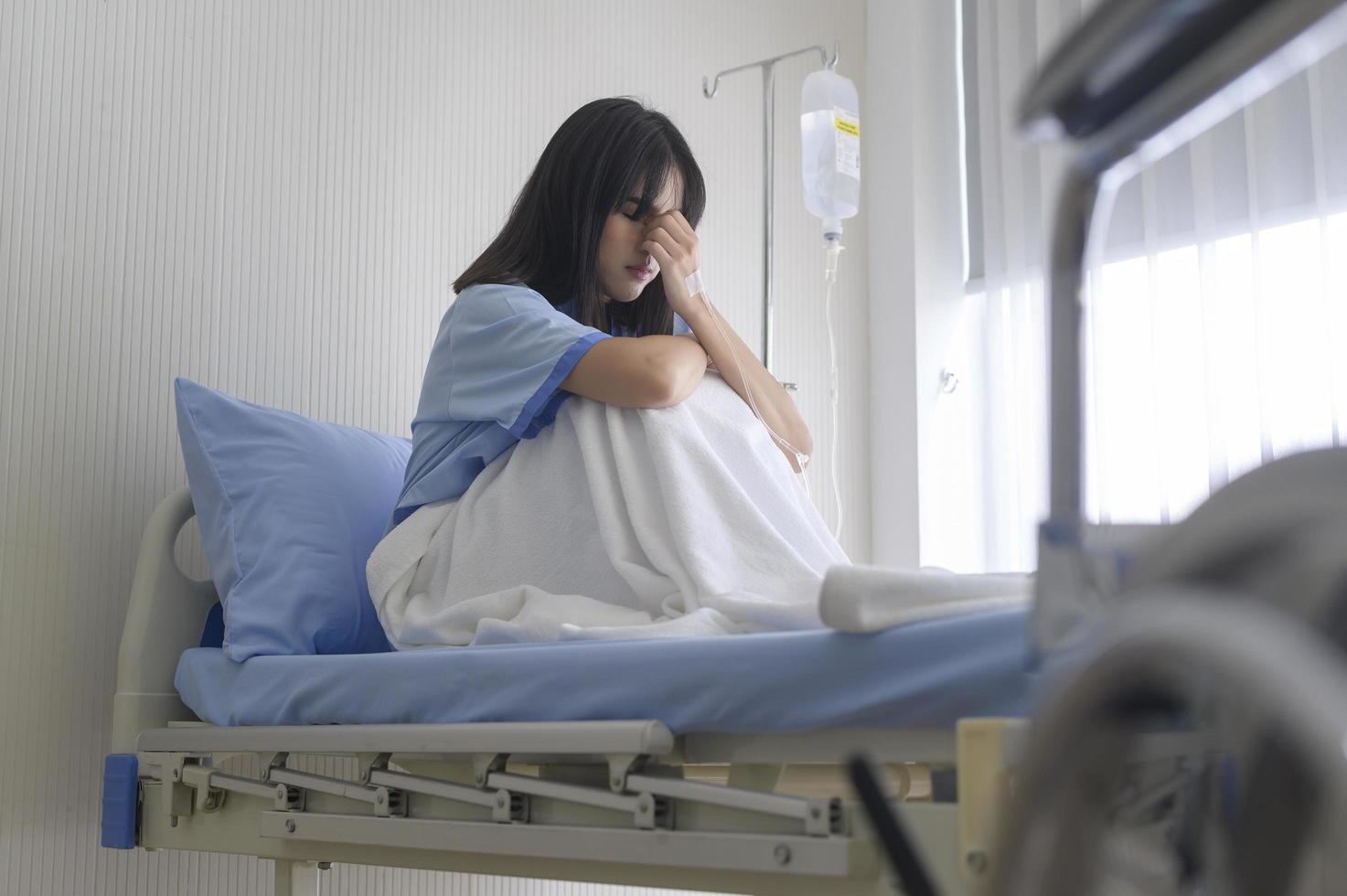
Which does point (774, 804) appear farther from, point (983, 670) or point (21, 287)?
point (21, 287)

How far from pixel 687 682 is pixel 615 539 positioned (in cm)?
35

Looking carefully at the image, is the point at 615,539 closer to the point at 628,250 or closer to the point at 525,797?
the point at 525,797

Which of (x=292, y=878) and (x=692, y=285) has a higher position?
(x=692, y=285)

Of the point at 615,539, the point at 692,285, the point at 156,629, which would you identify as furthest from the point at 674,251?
the point at 156,629

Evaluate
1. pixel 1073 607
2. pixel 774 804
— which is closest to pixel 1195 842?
pixel 1073 607

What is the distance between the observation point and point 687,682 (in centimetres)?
122

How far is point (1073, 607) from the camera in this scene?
58 centimetres

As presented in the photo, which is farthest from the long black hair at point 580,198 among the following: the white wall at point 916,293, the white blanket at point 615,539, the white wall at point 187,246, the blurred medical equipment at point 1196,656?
the blurred medical equipment at point 1196,656

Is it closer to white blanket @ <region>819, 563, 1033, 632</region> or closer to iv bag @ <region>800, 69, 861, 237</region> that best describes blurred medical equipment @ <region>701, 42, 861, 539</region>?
iv bag @ <region>800, 69, 861, 237</region>

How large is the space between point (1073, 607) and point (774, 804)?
584mm

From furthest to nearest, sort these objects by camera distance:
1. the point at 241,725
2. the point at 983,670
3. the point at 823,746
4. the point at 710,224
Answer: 1. the point at 710,224
2. the point at 241,725
3. the point at 823,746
4. the point at 983,670

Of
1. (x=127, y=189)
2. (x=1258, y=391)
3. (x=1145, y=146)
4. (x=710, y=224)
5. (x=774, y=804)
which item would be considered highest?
(x=710, y=224)

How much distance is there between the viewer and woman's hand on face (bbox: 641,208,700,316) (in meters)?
1.93

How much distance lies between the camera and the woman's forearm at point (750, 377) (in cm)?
184
